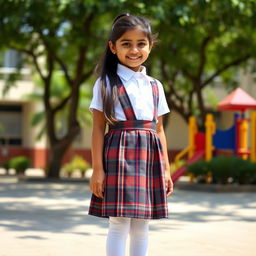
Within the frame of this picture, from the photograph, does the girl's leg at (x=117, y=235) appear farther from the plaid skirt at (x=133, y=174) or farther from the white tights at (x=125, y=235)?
the plaid skirt at (x=133, y=174)

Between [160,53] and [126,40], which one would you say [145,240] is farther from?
[160,53]

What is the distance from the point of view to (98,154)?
14.4 ft

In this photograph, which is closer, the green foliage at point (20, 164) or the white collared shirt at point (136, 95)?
the white collared shirt at point (136, 95)

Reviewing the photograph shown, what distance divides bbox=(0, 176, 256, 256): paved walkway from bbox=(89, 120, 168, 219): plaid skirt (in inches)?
65.3

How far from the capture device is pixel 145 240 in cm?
450

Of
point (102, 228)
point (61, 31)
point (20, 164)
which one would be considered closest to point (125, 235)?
point (102, 228)

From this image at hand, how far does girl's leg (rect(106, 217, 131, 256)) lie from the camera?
4379 mm

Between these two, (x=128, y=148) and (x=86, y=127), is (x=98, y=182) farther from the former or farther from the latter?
(x=86, y=127)

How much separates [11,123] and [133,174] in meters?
31.9

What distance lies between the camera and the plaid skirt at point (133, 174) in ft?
14.3

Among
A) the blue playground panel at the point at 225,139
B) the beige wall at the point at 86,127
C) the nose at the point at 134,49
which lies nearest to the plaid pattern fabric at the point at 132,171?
the nose at the point at 134,49

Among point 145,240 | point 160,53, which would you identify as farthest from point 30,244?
point 160,53

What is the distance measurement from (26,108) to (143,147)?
1241 inches

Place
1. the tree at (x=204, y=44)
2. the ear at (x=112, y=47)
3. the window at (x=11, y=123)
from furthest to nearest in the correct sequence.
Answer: the window at (x=11, y=123), the tree at (x=204, y=44), the ear at (x=112, y=47)
